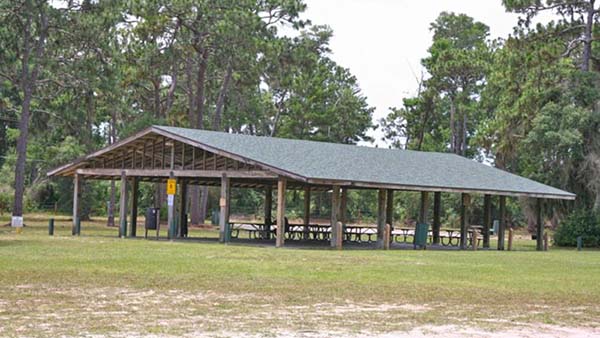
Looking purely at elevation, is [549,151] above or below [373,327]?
above

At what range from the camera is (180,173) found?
100ft

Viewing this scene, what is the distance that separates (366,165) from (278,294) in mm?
16440

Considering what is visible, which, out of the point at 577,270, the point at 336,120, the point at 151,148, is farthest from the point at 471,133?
the point at 577,270

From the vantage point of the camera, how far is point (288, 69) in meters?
53.5

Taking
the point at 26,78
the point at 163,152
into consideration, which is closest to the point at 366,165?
the point at 163,152

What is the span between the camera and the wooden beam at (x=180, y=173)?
28453 mm

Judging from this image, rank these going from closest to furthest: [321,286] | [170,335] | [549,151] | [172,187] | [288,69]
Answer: [170,335] → [321,286] → [172,187] → [549,151] → [288,69]

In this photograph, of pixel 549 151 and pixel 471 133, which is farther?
pixel 471 133

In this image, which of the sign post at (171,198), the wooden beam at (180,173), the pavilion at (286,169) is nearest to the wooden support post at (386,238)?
the pavilion at (286,169)

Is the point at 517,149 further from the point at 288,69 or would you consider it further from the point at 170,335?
the point at 170,335

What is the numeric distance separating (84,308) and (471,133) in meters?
60.4

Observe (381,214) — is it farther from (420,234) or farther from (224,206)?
(224,206)

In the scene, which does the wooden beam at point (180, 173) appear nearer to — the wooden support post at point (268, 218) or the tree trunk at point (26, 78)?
the wooden support post at point (268, 218)

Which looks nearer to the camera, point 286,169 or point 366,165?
point 286,169
